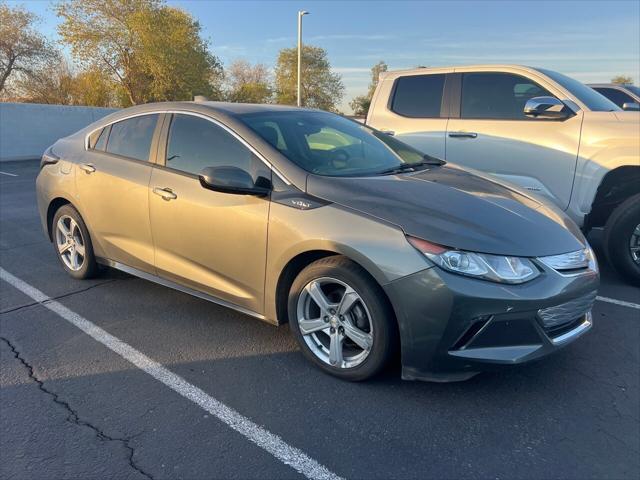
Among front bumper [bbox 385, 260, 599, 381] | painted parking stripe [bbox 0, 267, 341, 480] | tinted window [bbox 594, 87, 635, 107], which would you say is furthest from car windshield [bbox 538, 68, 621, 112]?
tinted window [bbox 594, 87, 635, 107]

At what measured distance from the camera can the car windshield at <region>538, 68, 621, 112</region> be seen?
5.15m

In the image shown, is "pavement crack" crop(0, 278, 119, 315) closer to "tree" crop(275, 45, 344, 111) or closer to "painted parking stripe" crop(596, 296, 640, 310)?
"painted parking stripe" crop(596, 296, 640, 310)

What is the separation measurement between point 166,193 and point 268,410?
179 centimetres

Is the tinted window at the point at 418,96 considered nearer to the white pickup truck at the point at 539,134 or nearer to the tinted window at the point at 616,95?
the white pickup truck at the point at 539,134

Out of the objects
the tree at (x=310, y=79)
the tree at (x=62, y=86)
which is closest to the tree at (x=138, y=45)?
the tree at (x=62, y=86)

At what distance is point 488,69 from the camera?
5.66 metres

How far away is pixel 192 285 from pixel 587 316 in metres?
2.66

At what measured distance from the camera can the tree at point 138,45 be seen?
30.7m

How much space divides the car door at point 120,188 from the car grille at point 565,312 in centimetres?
282

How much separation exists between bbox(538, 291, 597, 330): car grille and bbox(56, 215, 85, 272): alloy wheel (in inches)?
153

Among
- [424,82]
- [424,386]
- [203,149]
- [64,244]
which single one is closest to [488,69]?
[424,82]

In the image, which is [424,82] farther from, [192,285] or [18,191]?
[18,191]

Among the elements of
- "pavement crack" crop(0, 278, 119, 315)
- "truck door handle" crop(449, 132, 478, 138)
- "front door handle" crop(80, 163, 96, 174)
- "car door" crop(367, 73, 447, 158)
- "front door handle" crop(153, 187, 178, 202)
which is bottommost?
"pavement crack" crop(0, 278, 119, 315)

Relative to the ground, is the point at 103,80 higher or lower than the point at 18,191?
higher
